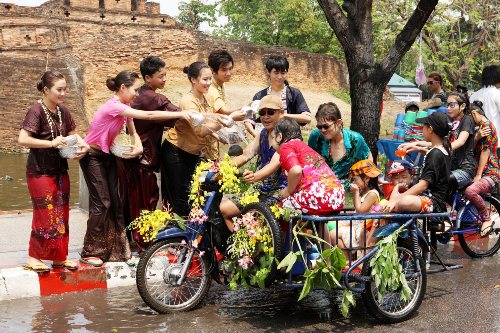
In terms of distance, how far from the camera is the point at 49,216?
6.44 m

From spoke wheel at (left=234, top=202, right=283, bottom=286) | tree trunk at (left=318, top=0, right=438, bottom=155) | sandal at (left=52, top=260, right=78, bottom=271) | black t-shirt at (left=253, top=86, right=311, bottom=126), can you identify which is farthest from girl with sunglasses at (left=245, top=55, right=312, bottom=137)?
tree trunk at (left=318, top=0, right=438, bottom=155)

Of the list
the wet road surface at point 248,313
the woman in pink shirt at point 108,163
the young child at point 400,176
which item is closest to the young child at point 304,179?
the wet road surface at point 248,313

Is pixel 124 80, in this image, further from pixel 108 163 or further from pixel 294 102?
pixel 294 102

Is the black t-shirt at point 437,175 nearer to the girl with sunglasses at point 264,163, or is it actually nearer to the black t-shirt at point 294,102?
the girl with sunglasses at point 264,163

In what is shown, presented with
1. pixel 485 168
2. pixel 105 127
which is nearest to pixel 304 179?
pixel 105 127

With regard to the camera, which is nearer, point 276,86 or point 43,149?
point 43,149

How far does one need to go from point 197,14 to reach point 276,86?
5250 cm

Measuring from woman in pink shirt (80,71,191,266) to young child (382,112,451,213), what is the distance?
215 centimetres

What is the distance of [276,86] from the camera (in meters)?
7.64

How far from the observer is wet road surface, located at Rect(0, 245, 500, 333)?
5574 mm

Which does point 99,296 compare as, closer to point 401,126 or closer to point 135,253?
point 135,253

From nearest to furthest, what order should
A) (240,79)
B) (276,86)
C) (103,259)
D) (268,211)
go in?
(268,211) → (103,259) → (276,86) → (240,79)

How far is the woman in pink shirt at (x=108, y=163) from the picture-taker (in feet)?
21.9

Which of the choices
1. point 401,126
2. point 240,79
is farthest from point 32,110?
point 240,79
